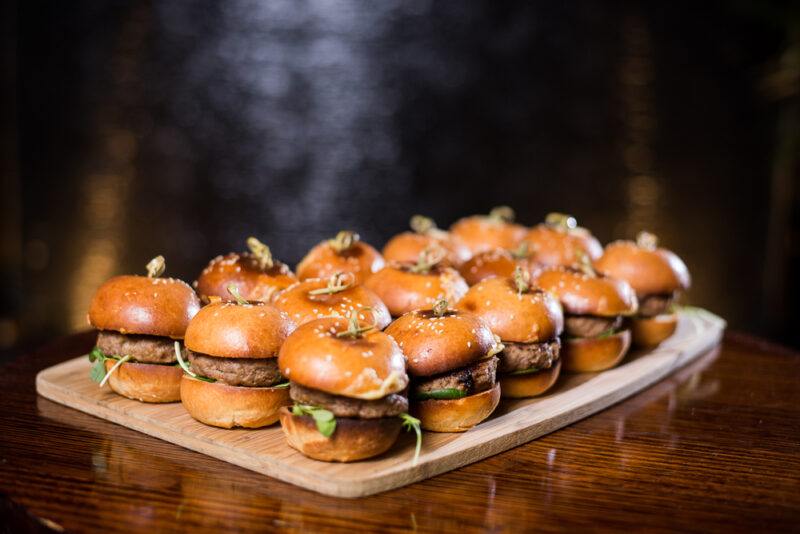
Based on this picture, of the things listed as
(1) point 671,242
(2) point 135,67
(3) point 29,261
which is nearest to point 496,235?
(1) point 671,242

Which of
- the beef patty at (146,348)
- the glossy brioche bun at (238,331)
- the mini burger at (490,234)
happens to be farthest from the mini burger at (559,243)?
the beef patty at (146,348)

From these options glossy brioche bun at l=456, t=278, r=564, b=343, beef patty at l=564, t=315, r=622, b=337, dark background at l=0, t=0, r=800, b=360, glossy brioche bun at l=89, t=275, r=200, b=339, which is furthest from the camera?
dark background at l=0, t=0, r=800, b=360

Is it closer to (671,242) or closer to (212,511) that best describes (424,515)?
(212,511)

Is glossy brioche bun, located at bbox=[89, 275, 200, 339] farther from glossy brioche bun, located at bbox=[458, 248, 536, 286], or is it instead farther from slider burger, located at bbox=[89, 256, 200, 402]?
glossy brioche bun, located at bbox=[458, 248, 536, 286]

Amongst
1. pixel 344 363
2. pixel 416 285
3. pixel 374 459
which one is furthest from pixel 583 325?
pixel 344 363

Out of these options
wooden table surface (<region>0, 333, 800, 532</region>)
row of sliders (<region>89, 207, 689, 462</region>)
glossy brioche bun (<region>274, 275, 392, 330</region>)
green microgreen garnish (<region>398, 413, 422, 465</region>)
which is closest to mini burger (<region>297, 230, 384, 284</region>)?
row of sliders (<region>89, 207, 689, 462</region>)

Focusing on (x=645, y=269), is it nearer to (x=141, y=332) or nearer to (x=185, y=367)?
(x=185, y=367)

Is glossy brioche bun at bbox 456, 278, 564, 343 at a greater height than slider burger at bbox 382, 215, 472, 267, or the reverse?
slider burger at bbox 382, 215, 472, 267
